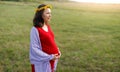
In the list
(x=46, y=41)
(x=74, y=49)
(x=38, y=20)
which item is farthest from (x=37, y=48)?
(x=74, y=49)

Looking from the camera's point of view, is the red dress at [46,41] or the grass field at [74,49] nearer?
the red dress at [46,41]

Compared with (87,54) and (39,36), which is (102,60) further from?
(39,36)

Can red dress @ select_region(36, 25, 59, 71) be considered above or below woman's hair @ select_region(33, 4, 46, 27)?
below

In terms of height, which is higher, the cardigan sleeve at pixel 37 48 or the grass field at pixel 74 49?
the cardigan sleeve at pixel 37 48

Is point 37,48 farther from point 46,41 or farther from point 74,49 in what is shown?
point 74,49

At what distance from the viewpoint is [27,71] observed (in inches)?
235

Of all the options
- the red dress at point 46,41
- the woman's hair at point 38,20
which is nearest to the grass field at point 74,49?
the red dress at point 46,41

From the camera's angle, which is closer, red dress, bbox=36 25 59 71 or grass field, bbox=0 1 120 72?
red dress, bbox=36 25 59 71

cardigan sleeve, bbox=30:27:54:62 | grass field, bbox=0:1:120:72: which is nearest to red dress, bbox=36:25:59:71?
cardigan sleeve, bbox=30:27:54:62

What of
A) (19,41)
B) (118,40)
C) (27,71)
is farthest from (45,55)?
(118,40)

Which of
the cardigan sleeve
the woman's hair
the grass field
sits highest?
the woman's hair

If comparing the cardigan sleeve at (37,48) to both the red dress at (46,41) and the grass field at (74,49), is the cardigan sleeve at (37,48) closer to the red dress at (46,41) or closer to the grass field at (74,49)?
the red dress at (46,41)

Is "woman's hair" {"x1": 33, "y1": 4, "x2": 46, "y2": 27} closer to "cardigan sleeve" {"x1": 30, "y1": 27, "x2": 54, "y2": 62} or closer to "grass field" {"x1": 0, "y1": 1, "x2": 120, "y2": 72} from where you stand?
"cardigan sleeve" {"x1": 30, "y1": 27, "x2": 54, "y2": 62}

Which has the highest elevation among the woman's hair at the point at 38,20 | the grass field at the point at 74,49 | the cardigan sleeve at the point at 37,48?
the woman's hair at the point at 38,20
